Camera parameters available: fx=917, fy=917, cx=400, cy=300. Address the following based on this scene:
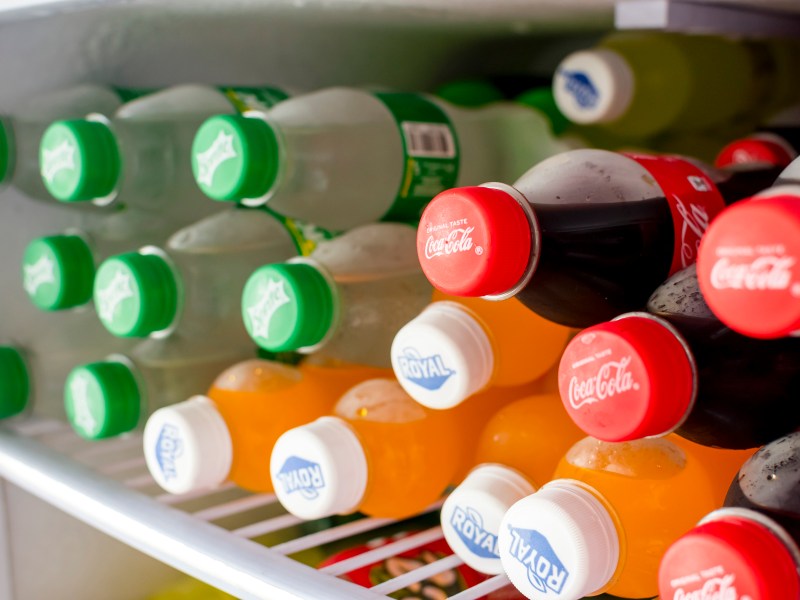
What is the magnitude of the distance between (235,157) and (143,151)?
0.27m

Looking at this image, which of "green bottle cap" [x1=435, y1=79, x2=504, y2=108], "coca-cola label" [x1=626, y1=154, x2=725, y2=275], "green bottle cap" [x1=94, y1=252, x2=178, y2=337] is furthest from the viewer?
"green bottle cap" [x1=435, y1=79, x2=504, y2=108]

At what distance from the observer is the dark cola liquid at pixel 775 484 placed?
489 millimetres

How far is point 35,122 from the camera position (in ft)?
3.58

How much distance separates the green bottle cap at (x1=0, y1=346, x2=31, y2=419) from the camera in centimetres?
110

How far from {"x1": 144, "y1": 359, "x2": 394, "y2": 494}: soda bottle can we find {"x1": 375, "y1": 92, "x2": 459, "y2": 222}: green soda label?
187mm

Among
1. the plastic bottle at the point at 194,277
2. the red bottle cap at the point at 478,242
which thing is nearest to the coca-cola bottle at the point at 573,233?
the red bottle cap at the point at 478,242

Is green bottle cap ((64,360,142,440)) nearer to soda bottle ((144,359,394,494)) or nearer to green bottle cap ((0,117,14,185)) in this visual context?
soda bottle ((144,359,394,494))

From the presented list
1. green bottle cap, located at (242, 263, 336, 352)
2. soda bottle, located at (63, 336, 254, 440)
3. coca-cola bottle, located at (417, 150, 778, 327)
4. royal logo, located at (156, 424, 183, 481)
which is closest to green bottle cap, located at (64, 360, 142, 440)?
soda bottle, located at (63, 336, 254, 440)

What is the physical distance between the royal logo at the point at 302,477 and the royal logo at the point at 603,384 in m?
0.27

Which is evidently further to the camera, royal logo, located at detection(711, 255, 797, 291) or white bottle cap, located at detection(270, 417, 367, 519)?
white bottle cap, located at detection(270, 417, 367, 519)

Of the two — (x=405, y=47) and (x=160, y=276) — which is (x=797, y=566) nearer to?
(x=160, y=276)

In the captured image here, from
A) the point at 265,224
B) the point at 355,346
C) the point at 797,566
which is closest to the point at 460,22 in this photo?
the point at 265,224

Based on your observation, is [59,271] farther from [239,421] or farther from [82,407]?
[239,421]

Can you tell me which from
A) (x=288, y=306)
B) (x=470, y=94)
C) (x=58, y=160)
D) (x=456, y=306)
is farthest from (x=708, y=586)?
(x=470, y=94)
